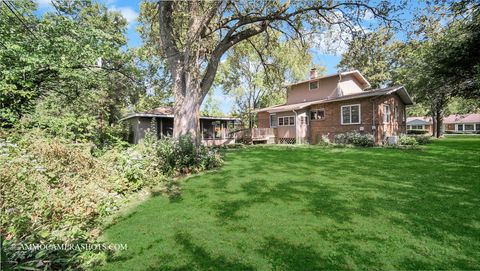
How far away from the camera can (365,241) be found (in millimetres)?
3508

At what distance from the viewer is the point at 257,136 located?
2292 cm

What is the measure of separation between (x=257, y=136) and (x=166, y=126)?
8.05 metres

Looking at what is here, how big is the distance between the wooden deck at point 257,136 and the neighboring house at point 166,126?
1.10 m

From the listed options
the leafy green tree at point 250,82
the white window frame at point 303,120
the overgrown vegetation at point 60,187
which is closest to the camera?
the overgrown vegetation at point 60,187

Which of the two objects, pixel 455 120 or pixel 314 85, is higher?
pixel 314 85

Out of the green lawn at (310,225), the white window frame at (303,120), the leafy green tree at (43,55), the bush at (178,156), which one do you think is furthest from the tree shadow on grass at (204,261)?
the white window frame at (303,120)

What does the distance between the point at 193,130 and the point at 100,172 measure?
4.73 metres

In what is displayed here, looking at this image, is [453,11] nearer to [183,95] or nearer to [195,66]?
[195,66]

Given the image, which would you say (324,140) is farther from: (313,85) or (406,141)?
(313,85)

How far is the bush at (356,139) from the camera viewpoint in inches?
629

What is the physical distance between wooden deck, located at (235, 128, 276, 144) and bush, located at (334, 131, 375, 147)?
6840 millimetres

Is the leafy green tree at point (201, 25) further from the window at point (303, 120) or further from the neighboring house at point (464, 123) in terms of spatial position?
the neighboring house at point (464, 123)

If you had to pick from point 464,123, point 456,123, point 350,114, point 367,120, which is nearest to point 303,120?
point 350,114

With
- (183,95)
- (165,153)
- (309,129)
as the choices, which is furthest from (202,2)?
(309,129)
